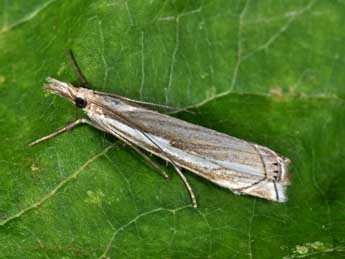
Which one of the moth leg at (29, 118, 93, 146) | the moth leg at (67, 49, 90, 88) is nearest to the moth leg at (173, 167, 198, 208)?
the moth leg at (29, 118, 93, 146)

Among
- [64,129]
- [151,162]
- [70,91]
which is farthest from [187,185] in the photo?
[70,91]

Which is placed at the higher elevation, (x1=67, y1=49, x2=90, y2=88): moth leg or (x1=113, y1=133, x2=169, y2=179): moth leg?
(x1=67, y1=49, x2=90, y2=88): moth leg

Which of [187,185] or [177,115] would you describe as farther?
[177,115]

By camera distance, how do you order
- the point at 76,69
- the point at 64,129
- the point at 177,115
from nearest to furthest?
the point at 64,129 < the point at 76,69 < the point at 177,115

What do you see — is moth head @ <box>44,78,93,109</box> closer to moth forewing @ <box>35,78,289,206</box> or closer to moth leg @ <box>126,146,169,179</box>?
moth forewing @ <box>35,78,289,206</box>

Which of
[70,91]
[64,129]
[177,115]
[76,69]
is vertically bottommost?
[177,115]

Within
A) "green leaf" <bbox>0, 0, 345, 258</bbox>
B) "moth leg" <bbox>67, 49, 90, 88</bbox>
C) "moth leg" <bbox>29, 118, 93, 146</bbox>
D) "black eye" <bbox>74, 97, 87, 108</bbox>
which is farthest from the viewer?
"black eye" <bbox>74, 97, 87, 108</bbox>

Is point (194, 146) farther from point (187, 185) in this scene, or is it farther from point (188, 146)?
point (187, 185)

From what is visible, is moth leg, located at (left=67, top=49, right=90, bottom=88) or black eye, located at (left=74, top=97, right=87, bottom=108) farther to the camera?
black eye, located at (left=74, top=97, right=87, bottom=108)

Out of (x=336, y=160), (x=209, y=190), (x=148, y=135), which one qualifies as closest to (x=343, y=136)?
(x=336, y=160)
